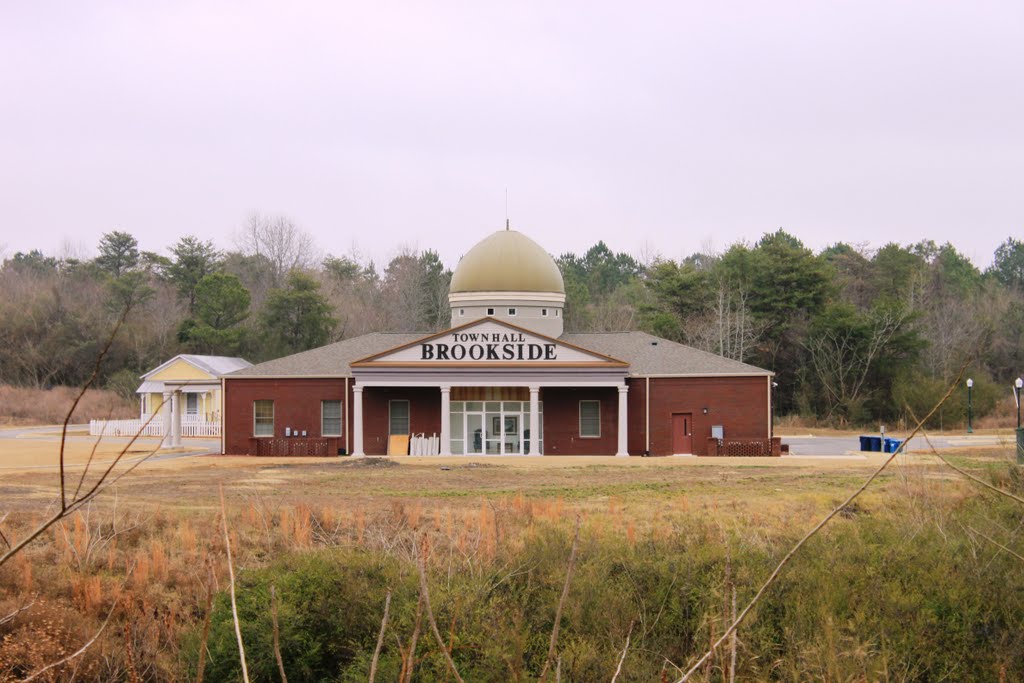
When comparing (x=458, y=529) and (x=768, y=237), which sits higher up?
(x=768, y=237)

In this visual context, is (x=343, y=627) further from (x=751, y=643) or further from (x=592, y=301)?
(x=592, y=301)

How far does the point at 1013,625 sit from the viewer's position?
15117 millimetres

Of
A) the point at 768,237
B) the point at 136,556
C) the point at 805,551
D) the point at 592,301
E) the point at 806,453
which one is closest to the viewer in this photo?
the point at 805,551

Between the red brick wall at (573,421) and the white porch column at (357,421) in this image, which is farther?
the red brick wall at (573,421)

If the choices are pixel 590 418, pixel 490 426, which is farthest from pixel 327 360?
pixel 590 418

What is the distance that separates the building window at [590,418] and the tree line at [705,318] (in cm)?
2076

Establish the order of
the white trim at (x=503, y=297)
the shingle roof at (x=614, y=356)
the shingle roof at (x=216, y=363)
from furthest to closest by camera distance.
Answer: the shingle roof at (x=216, y=363)
the white trim at (x=503, y=297)
the shingle roof at (x=614, y=356)

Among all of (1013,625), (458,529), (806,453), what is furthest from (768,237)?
(1013,625)

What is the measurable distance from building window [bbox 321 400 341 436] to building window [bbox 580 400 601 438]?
10.4 metres

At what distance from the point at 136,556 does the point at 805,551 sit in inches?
471

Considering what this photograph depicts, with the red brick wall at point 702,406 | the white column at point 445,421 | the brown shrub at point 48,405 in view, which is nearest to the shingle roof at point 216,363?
the brown shrub at point 48,405

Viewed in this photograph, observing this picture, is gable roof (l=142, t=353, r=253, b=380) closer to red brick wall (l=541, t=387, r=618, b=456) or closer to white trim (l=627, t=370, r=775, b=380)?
red brick wall (l=541, t=387, r=618, b=456)

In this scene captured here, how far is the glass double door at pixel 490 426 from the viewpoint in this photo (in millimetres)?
46969

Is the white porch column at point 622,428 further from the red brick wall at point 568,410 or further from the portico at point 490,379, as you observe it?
the red brick wall at point 568,410
